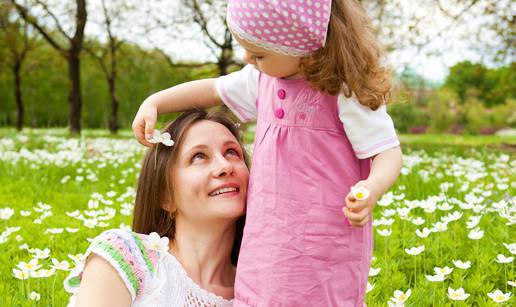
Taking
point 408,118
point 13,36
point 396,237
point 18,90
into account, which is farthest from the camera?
point 408,118

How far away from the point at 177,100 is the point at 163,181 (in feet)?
1.11

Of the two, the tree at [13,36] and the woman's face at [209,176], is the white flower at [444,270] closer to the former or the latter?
the woman's face at [209,176]

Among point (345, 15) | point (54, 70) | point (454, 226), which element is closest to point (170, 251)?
point (345, 15)

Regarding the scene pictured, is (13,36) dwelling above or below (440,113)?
above

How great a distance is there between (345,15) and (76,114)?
61.5 feet

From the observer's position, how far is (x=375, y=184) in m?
1.84

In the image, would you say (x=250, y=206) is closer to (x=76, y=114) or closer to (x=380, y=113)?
(x=380, y=113)

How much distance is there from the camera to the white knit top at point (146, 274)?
2090mm

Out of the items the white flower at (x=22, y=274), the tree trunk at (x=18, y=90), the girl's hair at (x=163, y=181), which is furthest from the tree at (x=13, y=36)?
the girl's hair at (x=163, y=181)

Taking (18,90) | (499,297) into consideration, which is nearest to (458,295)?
(499,297)

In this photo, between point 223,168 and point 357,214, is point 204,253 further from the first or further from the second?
point 357,214

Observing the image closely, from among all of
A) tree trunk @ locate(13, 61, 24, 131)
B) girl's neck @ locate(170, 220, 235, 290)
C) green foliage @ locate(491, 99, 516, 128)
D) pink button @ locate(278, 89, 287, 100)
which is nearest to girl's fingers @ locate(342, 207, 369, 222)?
pink button @ locate(278, 89, 287, 100)

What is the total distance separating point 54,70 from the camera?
39.5m

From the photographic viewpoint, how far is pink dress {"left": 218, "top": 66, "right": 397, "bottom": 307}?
2000mm
